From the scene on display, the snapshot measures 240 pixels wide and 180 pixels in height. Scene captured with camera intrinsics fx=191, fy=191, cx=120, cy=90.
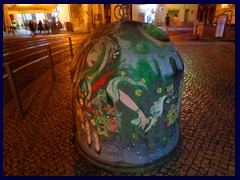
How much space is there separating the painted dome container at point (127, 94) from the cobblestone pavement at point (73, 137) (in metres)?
0.34

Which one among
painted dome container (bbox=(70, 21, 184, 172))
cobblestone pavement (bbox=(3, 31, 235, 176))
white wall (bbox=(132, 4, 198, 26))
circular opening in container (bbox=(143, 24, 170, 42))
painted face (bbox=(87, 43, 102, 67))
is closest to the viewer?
painted dome container (bbox=(70, 21, 184, 172))

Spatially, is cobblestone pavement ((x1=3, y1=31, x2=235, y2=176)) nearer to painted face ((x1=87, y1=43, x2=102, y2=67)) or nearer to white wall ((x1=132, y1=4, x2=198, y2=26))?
painted face ((x1=87, y1=43, x2=102, y2=67))

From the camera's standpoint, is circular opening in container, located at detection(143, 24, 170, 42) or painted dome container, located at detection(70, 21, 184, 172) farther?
circular opening in container, located at detection(143, 24, 170, 42)

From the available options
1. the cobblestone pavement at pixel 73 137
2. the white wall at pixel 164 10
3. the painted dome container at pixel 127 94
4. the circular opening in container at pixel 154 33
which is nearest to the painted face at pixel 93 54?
the painted dome container at pixel 127 94

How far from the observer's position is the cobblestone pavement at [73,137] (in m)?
2.66

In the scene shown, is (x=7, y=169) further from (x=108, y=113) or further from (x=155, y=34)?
(x=155, y=34)

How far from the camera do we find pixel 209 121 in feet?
12.2

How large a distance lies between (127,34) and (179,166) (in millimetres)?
1922

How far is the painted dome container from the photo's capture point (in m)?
2.19

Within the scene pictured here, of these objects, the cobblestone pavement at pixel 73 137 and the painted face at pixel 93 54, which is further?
the cobblestone pavement at pixel 73 137

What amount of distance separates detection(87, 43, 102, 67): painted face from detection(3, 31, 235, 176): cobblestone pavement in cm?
148

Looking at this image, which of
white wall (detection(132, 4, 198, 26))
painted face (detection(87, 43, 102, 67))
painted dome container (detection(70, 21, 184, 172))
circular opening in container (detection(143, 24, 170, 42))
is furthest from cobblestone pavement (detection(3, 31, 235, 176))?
white wall (detection(132, 4, 198, 26))

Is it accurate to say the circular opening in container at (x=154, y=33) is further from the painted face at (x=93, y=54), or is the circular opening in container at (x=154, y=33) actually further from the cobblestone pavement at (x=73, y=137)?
the cobblestone pavement at (x=73, y=137)
